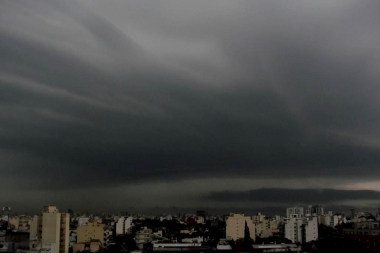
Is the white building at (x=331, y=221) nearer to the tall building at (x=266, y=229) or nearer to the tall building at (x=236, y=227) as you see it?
the tall building at (x=266, y=229)

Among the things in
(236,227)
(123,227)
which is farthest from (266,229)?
(123,227)

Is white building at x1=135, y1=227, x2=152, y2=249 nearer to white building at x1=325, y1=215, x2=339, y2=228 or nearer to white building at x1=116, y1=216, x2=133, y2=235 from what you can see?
white building at x1=116, y1=216, x2=133, y2=235

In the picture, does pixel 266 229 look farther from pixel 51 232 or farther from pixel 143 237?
pixel 51 232

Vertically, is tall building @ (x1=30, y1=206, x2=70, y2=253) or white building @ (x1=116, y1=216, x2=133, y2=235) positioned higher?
tall building @ (x1=30, y1=206, x2=70, y2=253)

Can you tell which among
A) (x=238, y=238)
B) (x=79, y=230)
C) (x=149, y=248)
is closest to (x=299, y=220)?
(x=238, y=238)

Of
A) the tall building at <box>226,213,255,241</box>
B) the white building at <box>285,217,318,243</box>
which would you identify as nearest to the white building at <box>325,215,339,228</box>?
the white building at <box>285,217,318,243</box>

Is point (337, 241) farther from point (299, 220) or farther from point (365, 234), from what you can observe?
point (299, 220)
